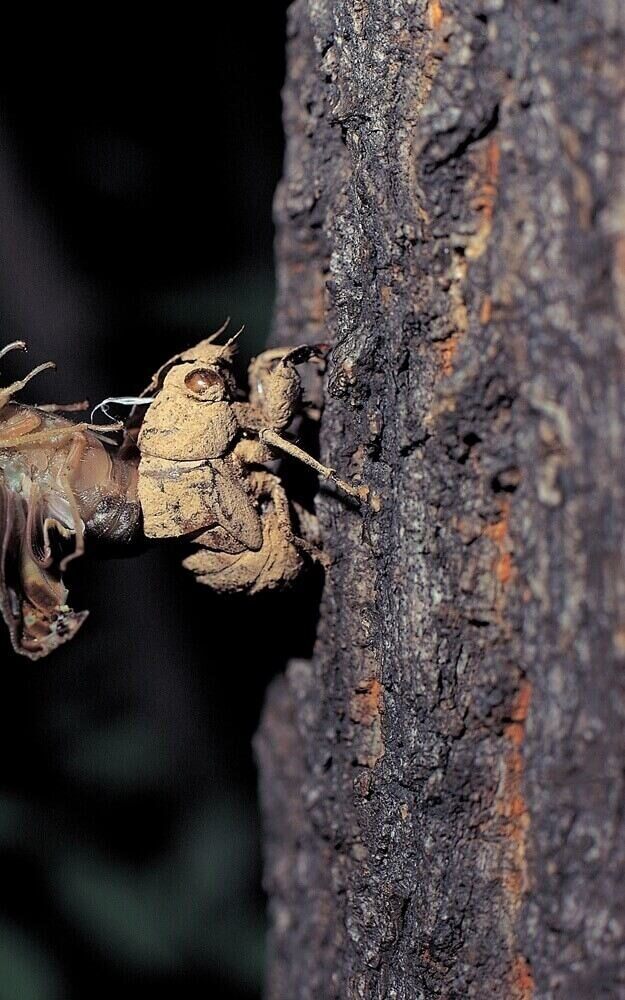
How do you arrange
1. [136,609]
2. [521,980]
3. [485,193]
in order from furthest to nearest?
[136,609]
[521,980]
[485,193]

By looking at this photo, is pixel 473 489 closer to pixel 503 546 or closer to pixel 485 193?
pixel 503 546

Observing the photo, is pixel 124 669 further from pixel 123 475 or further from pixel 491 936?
pixel 491 936

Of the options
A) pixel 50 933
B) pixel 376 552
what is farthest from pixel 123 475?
pixel 50 933

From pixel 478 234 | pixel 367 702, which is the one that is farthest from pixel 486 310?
pixel 367 702

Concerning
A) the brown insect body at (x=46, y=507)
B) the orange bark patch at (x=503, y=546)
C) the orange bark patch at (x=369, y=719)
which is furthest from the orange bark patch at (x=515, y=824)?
the brown insect body at (x=46, y=507)

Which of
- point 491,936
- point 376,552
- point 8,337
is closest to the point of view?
point 491,936

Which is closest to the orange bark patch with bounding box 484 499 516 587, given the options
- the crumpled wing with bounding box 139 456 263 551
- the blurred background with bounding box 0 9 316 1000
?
the crumpled wing with bounding box 139 456 263 551
